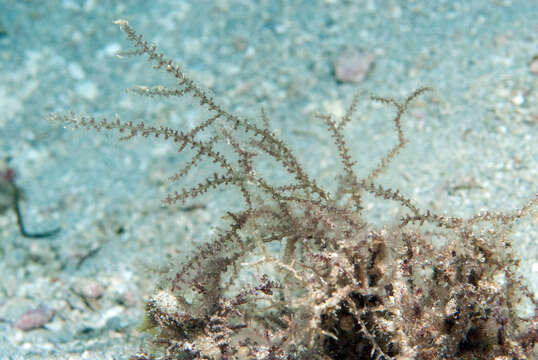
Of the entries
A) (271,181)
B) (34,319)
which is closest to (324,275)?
(271,181)

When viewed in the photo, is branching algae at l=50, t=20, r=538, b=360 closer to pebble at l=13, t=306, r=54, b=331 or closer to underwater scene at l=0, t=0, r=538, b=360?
underwater scene at l=0, t=0, r=538, b=360

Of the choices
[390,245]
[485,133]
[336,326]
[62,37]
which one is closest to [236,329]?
[336,326]

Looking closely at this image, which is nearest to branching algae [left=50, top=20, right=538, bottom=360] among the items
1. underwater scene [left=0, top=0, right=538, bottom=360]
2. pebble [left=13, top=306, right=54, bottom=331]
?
underwater scene [left=0, top=0, right=538, bottom=360]

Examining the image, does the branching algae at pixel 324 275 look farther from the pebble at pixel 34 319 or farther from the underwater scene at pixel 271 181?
the pebble at pixel 34 319

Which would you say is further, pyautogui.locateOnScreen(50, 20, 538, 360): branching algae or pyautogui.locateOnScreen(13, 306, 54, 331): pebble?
pyautogui.locateOnScreen(13, 306, 54, 331): pebble

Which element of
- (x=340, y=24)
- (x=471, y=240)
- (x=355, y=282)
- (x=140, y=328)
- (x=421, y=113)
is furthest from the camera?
(x=340, y=24)

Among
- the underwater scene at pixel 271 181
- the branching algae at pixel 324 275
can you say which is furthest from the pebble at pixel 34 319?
the branching algae at pixel 324 275

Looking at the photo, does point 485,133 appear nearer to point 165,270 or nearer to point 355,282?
point 355,282

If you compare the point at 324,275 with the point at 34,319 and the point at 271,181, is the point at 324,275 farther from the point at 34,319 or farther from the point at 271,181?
the point at 34,319
